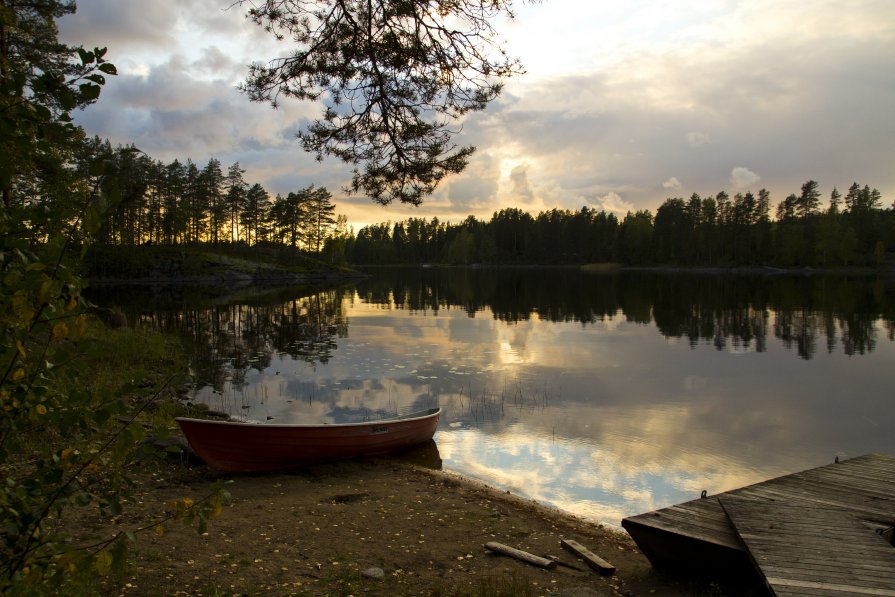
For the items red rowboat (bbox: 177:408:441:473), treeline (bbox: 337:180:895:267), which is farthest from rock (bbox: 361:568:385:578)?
treeline (bbox: 337:180:895:267)

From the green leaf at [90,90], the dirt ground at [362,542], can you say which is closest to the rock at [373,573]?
the dirt ground at [362,542]

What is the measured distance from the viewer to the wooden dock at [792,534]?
6.11 metres

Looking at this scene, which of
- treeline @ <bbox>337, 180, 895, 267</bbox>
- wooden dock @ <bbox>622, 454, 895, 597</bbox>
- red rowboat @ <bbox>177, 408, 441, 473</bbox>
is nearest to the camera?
wooden dock @ <bbox>622, 454, 895, 597</bbox>

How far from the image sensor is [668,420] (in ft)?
55.5

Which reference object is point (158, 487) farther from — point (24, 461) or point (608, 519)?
point (608, 519)

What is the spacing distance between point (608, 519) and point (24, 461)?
10081 millimetres

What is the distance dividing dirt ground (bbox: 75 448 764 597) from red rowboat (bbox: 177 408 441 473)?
306 millimetres

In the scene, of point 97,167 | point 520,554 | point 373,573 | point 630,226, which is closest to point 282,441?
point 373,573

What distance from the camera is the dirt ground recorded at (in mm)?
6781

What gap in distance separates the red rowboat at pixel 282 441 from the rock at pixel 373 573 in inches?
186

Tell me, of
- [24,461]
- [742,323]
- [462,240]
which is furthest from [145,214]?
[462,240]

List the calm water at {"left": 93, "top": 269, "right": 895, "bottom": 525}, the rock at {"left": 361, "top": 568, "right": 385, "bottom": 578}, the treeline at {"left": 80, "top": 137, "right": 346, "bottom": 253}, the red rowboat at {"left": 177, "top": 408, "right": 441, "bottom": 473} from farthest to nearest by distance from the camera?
the treeline at {"left": 80, "top": 137, "right": 346, "bottom": 253}
the calm water at {"left": 93, "top": 269, "right": 895, "bottom": 525}
the red rowboat at {"left": 177, "top": 408, "right": 441, "bottom": 473}
the rock at {"left": 361, "top": 568, "right": 385, "bottom": 578}

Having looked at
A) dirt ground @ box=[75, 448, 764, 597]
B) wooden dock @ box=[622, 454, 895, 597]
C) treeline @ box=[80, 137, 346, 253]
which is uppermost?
treeline @ box=[80, 137, 346, 253]

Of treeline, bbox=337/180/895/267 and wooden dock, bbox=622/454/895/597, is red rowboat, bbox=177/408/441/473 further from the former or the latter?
treeline, bbox=337/180/895/267
